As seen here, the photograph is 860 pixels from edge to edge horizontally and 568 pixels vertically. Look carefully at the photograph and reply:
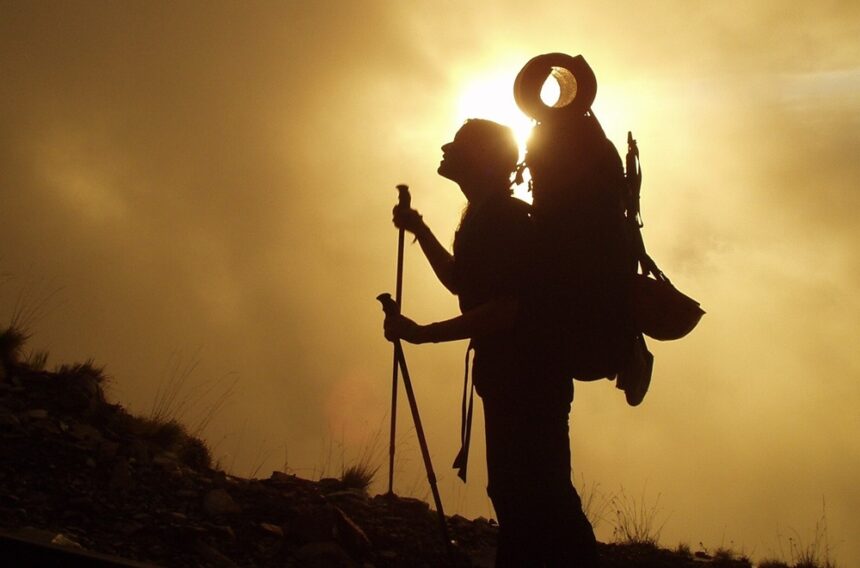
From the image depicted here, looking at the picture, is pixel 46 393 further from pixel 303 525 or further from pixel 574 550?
pixel 574 550

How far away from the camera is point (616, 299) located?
11.3ft

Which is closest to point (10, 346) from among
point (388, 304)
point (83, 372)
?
point (83, 372)

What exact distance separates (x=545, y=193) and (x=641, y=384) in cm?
89

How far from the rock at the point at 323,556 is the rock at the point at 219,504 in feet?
2.45

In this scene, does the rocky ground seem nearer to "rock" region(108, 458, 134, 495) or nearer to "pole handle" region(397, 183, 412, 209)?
"rock" region(108, 458, 134, 495)

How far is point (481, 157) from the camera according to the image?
392cm

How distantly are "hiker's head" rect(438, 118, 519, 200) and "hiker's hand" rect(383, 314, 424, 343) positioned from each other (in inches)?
25.5

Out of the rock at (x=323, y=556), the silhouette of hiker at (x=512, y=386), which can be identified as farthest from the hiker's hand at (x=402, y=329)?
the rock at (x=323, y=556)

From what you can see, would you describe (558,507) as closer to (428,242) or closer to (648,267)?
(648,267)

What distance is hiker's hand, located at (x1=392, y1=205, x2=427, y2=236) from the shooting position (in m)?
4.53

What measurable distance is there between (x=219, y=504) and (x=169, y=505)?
34 centimetres

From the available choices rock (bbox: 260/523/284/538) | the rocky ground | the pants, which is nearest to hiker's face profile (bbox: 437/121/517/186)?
the pants

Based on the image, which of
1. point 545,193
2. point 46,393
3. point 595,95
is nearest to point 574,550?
point 545,193

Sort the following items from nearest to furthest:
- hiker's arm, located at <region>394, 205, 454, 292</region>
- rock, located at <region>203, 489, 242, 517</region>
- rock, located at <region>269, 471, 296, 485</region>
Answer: hiker's arm, located at <region>394, 205, 454, 292</region> → rock, located at <region>203, 489, 242, 517</region> → rock, located at <region>269, 471, 296, 485</region>
